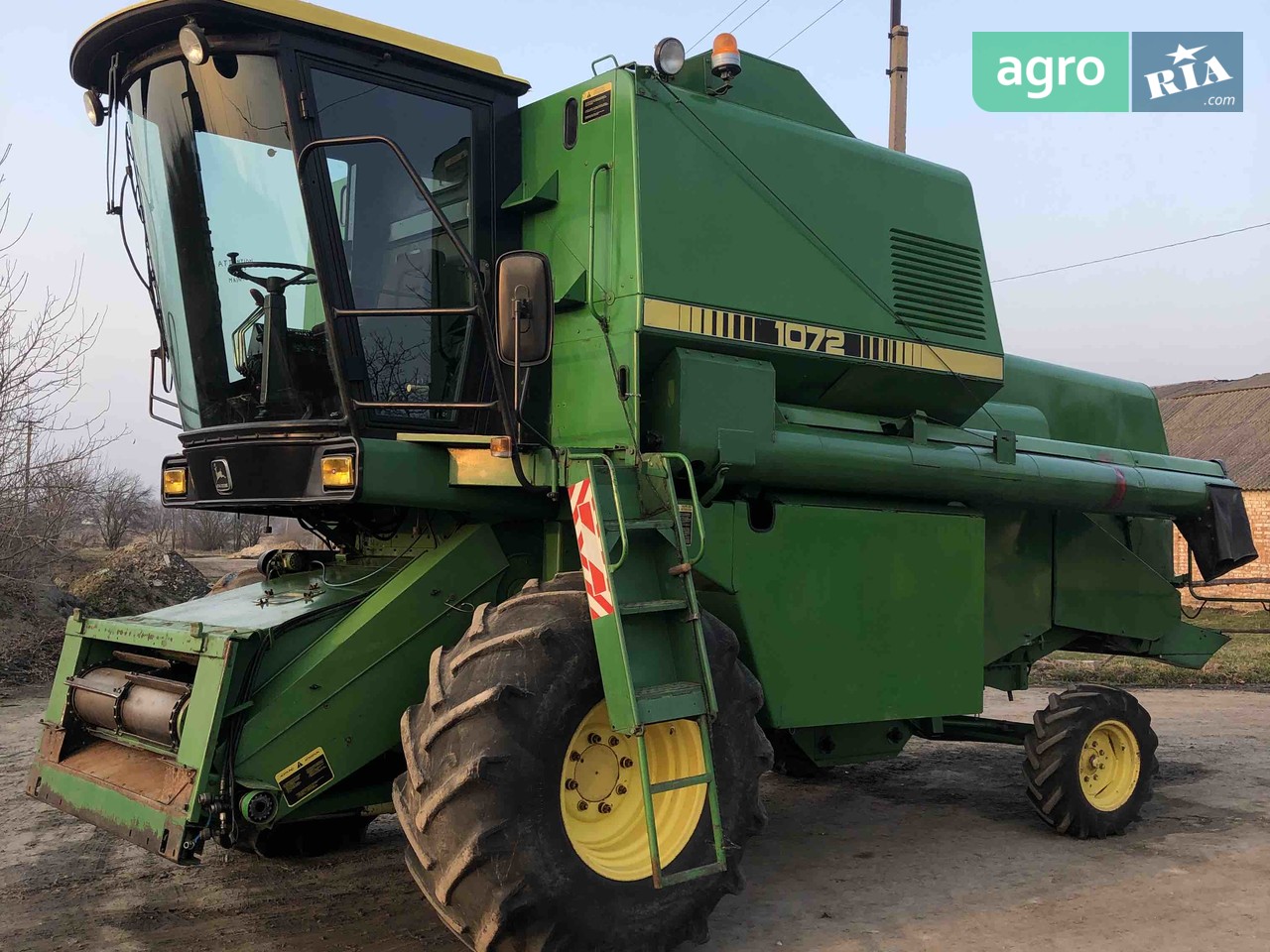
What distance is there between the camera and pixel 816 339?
543 centimetres

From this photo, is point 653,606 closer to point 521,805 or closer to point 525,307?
point 521,805

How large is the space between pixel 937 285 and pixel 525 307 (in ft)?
9.45

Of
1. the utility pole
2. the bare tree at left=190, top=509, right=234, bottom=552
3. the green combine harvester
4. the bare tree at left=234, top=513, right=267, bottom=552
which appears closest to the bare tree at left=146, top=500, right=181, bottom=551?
the bare tree at left=190, top=509, right=234, bottom=552

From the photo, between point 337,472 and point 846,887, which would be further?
point 846,887

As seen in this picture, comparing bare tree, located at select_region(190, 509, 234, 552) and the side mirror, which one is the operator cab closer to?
the side mirror

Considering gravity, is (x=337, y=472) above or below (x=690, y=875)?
above

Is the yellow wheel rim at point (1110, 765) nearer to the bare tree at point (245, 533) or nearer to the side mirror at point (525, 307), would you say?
the side mirror at point (525, 307)

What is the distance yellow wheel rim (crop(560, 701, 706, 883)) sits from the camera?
406 centimetres

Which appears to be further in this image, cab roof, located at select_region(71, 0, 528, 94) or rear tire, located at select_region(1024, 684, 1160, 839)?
rear tire, located at select_region(1024, 684, 1160, 839)

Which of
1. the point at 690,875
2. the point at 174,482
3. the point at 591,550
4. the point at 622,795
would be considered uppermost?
the point at 174,482

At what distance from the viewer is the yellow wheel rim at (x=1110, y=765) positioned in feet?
20.9

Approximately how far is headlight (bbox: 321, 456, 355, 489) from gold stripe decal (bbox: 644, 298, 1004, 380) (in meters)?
1.35

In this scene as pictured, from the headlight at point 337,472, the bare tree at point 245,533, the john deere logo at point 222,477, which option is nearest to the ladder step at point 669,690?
the headlight at point 337,472

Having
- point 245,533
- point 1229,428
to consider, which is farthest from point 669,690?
point 245,533
